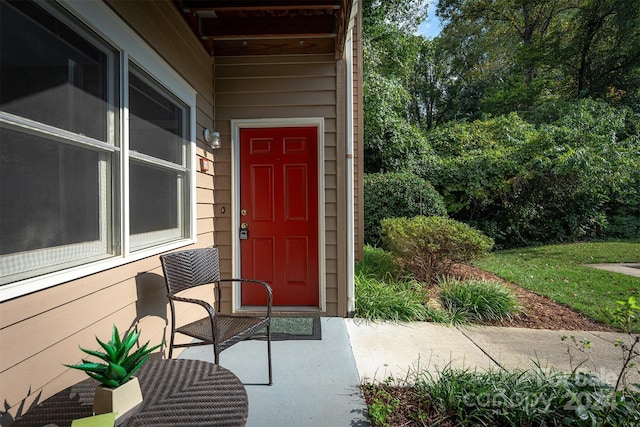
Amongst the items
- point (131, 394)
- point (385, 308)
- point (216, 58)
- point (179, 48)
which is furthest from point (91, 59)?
point (385, 308)

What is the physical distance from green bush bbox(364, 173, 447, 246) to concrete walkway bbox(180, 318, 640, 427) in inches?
131

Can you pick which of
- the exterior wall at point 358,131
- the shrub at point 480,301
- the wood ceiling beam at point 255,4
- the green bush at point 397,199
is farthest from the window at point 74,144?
the green bush at point 397,199

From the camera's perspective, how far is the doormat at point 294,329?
2793 millimetres

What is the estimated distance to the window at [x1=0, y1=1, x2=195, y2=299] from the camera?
1.22 metres

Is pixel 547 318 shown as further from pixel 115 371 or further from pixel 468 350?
pixel 115 371

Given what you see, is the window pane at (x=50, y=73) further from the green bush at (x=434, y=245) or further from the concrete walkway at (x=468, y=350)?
the green bush at (x=434, y=245)

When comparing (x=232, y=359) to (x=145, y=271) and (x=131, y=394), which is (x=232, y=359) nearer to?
(x=145, y=271)

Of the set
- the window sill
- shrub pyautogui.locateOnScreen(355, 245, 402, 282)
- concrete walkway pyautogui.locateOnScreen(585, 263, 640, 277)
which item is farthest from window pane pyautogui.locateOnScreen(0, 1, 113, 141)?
concrete walkway pyautogui.locateOnScreen(585, 263, 640, 277)

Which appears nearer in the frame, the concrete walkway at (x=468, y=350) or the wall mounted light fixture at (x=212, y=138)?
the concrete walkway at (x=468, y=350)

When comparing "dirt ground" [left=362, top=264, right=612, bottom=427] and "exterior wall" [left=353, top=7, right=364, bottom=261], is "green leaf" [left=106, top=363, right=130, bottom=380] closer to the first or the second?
"dirt ground" [left=362, top=264, right=612, bottom=427]

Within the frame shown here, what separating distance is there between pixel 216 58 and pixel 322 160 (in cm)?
148

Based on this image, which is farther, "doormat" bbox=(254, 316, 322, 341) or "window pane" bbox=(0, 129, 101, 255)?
"doormat" bbox=(254, 316, 322, 341)

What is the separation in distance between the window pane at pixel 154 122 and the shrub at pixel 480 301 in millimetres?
3045

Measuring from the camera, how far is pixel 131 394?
3.34 ft
